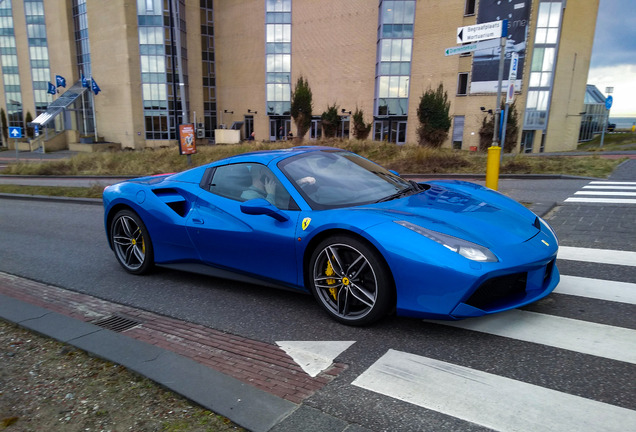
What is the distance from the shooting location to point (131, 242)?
197 inches

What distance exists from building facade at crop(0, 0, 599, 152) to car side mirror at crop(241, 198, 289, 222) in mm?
28095

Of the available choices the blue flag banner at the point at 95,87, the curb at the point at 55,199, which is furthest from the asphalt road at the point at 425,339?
the blue flag banner at the point at 95,87

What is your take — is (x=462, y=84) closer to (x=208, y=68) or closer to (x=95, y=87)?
(x=208, y=68)

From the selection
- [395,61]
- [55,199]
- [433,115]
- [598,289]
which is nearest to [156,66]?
[395,61]

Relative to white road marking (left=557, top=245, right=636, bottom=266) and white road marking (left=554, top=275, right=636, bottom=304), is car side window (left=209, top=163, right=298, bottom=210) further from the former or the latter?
white road marking (left=557, top=245, right=636, bottom=266)

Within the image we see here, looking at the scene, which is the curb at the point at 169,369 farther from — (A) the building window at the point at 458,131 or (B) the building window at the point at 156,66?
(B) the building window at the point at 156,66

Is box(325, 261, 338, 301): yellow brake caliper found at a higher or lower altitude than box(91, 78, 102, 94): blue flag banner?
lower

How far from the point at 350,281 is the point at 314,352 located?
59 cm

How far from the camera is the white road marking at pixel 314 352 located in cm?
277

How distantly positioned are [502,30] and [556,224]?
411 cm

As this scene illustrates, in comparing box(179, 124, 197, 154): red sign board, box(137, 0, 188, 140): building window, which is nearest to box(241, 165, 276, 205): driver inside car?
box(179, 124, 197, 154): red sign board

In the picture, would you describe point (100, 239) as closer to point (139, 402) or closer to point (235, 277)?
point (235, 277)

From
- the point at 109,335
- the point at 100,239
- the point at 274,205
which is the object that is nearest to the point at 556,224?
the point at 274,205

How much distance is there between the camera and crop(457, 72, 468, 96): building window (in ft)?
114
